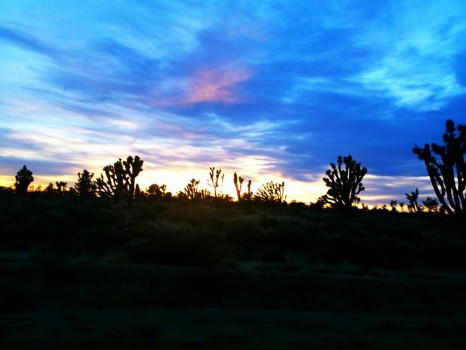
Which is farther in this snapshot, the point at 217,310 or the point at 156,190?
the point at 156,190

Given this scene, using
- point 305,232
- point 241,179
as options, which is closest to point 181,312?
point 305,232

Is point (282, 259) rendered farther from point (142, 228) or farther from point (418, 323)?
point (418, 323)

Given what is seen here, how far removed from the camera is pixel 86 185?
64.4 m

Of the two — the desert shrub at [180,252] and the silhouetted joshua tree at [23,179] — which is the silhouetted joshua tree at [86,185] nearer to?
the silhouetted joshua tree at [23,179]

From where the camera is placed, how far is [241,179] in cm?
6500

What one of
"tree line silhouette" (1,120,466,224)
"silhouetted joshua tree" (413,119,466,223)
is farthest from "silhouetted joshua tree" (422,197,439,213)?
"silhouetted joshua tree" (413,119,466,223)

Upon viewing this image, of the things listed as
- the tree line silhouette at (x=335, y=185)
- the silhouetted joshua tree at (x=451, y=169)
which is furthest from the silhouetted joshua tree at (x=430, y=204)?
the silhouetted joshua tree at (x=451, y=169)

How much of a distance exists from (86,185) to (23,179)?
7.40 m

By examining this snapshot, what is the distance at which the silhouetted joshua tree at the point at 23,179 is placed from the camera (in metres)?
61.3

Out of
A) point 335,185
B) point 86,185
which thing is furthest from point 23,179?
point 335,185

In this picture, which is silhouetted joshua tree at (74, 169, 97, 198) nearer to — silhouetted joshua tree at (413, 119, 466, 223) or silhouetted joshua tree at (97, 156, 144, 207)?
silhouetted joshua tree at (97, 156, 144, 207)

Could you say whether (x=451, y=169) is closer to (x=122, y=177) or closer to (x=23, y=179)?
(x=122, y=177)

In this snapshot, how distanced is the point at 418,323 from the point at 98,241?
17513mm

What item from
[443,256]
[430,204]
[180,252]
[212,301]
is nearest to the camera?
[212,301]
